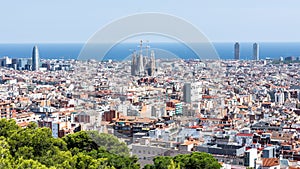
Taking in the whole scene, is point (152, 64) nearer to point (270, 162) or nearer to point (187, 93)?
point (187, 93)

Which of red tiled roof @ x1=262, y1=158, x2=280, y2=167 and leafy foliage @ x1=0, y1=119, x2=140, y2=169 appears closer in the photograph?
leafy foliage @ x1=0, y1=119, x2=140, y2=169

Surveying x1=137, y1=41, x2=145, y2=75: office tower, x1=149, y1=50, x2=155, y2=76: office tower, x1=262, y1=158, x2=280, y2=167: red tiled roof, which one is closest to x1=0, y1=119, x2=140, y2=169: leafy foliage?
x1=149, y1=50, x2=155, y2=76: office tower

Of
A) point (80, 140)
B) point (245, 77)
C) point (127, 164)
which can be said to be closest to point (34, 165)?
point (127, 164)

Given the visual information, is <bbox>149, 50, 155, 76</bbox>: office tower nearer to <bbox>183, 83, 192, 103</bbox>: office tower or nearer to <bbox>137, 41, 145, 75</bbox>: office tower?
<bbox>137, 41, 145, 75</bbox>: office tower

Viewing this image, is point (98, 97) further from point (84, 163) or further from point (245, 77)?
point (245, 77)

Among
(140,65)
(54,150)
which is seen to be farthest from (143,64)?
(54,150)

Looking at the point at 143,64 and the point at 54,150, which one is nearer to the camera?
→ the point at 54,150

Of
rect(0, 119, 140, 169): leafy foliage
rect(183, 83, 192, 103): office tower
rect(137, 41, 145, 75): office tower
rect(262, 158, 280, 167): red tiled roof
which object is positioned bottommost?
rect(262, 158, 280, 167): red tiled roof

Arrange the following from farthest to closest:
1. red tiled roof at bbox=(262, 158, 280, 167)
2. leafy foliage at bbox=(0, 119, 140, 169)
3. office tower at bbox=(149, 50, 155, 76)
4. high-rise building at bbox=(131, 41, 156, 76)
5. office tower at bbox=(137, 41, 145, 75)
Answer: red tiled roof at bbox=(262, 158, 280, 167)
office tower at bbox=(137, 41, 145, 75)
high-rise building at bbox=(131, 41, 156, 76)
office tower at bbox=(149, 50, 155, 76)
leafy foliage at bbox=(0, 119, 140, 169)

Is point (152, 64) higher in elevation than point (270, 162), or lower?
higher

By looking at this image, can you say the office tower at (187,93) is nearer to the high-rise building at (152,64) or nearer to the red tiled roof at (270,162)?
the high-rise building at (152,64)

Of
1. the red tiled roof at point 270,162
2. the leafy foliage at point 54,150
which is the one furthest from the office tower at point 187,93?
the leafy foliage at point 54,150
